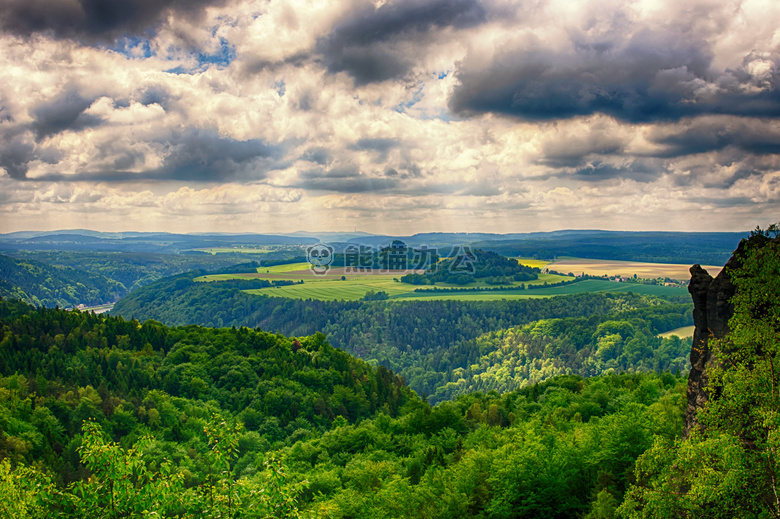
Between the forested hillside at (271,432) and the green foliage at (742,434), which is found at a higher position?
the green foliage at (742,434)

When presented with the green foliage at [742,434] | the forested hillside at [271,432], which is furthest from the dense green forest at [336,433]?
the forested hillside at [271,432]

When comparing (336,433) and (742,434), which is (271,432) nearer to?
(336,433)

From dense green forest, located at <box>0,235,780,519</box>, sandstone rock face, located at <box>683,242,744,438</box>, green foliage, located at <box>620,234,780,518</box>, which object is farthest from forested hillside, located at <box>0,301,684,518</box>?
green foliage, located at <box>620,234,780,518</box>

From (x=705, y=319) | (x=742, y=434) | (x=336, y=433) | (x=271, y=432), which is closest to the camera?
(x=742, y=434)

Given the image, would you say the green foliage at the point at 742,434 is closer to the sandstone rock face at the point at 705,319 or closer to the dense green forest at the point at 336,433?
the dense green forest at the point at 336,433

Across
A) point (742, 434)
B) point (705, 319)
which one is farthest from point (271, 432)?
point (742, 434)
